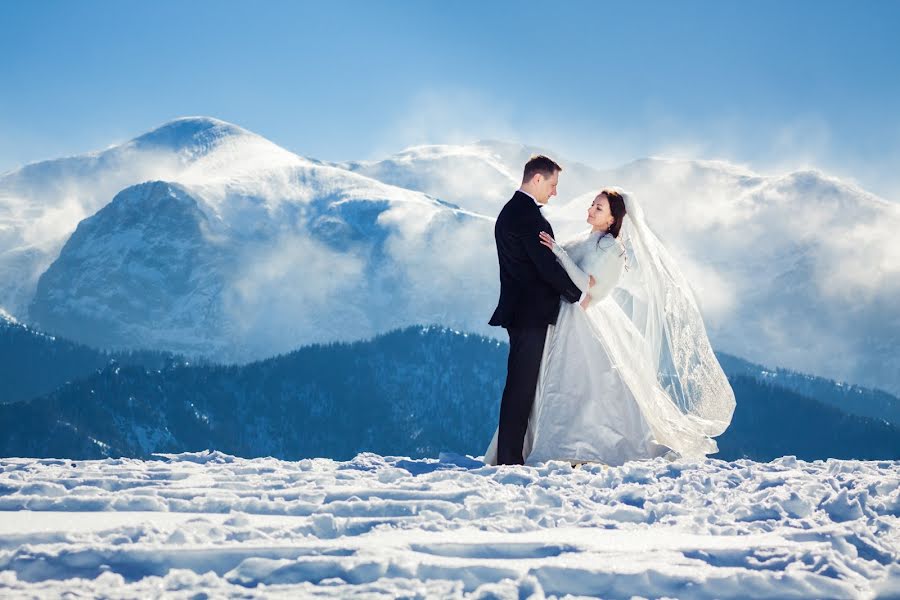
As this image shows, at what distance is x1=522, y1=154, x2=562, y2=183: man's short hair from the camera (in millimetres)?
8727

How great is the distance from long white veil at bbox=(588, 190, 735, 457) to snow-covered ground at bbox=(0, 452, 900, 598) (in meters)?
2.29

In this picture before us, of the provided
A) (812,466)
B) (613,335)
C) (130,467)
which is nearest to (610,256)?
(613,335)

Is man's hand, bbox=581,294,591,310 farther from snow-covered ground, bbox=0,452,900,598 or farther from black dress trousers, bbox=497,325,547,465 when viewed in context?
snow-covered ground, bbox=0,452,900,598

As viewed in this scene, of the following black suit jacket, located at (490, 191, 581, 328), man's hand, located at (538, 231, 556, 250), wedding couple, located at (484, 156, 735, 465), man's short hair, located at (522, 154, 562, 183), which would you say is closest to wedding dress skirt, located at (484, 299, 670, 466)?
wedding couple, located at (484, 156, 735, 465)

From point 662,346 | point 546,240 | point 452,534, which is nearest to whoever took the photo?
point 452,534

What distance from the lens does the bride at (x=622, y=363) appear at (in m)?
8.53

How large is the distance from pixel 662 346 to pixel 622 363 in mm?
1152

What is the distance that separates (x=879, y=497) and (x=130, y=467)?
540 cm

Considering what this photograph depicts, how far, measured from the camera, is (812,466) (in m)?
7.80

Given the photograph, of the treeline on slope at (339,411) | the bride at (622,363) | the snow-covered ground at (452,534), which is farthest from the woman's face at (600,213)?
the treeline on slope at (339,411)

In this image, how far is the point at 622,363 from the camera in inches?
352

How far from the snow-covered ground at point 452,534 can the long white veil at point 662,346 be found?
2291mm

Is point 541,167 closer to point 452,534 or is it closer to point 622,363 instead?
point 622,363

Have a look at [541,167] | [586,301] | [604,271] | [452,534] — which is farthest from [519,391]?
[452,534]
